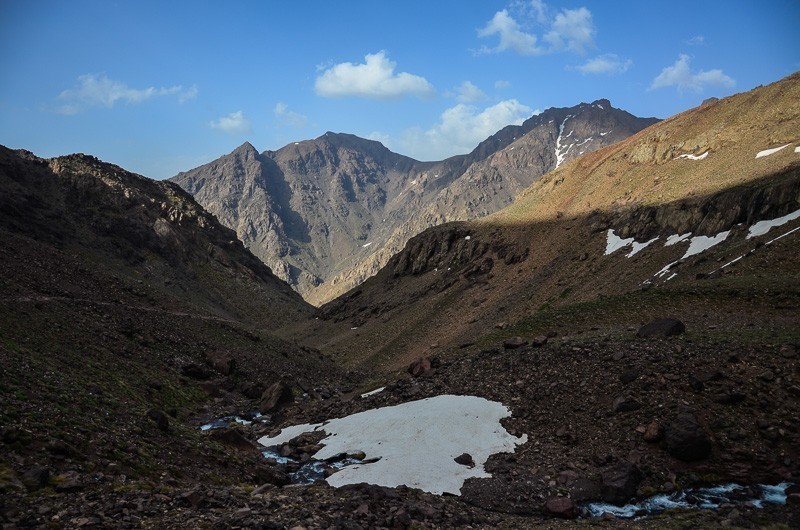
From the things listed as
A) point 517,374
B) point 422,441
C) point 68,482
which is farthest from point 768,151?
point 68,482

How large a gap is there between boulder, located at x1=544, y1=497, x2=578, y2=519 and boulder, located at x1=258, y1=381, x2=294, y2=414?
2188cm

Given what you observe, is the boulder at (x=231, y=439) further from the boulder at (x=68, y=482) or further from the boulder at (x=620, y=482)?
the boulder at (x=620, y=482)

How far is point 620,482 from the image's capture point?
15.6 metres

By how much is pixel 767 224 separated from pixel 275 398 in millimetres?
41368

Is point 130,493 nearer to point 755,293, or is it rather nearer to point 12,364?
point 12,364

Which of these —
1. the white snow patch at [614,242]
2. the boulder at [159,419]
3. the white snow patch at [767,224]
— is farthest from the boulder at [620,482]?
the white snow patch at [614,242]

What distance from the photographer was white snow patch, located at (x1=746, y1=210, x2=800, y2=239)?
1559 inches

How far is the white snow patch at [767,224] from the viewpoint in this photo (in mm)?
39609

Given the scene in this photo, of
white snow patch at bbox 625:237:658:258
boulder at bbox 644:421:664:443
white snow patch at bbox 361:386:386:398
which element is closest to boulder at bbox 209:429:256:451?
white snow patch at bbox 361:386:386:398

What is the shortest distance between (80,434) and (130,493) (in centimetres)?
488

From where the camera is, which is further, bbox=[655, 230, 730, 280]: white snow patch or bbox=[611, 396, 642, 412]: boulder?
bbox=[655, 230, 730, 280]: white snow patch

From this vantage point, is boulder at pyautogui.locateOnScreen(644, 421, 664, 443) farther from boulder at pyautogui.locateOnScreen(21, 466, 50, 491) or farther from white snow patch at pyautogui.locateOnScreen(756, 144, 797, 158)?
white snow patch at pyautogui.locateOnScreen(756, 144, 797, 158)

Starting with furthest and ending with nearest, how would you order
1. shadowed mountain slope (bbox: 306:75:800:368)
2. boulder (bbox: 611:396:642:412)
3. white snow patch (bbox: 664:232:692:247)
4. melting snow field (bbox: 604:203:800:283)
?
white snow patch (bbox: 664:232:692:247) → shadowed mountain slope (bbox: 306:75:800:368) → melting snow field (bbox: 604:203:800:283) → boulder (bbox: 611:396:642:412)

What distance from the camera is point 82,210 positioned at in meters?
96.8
